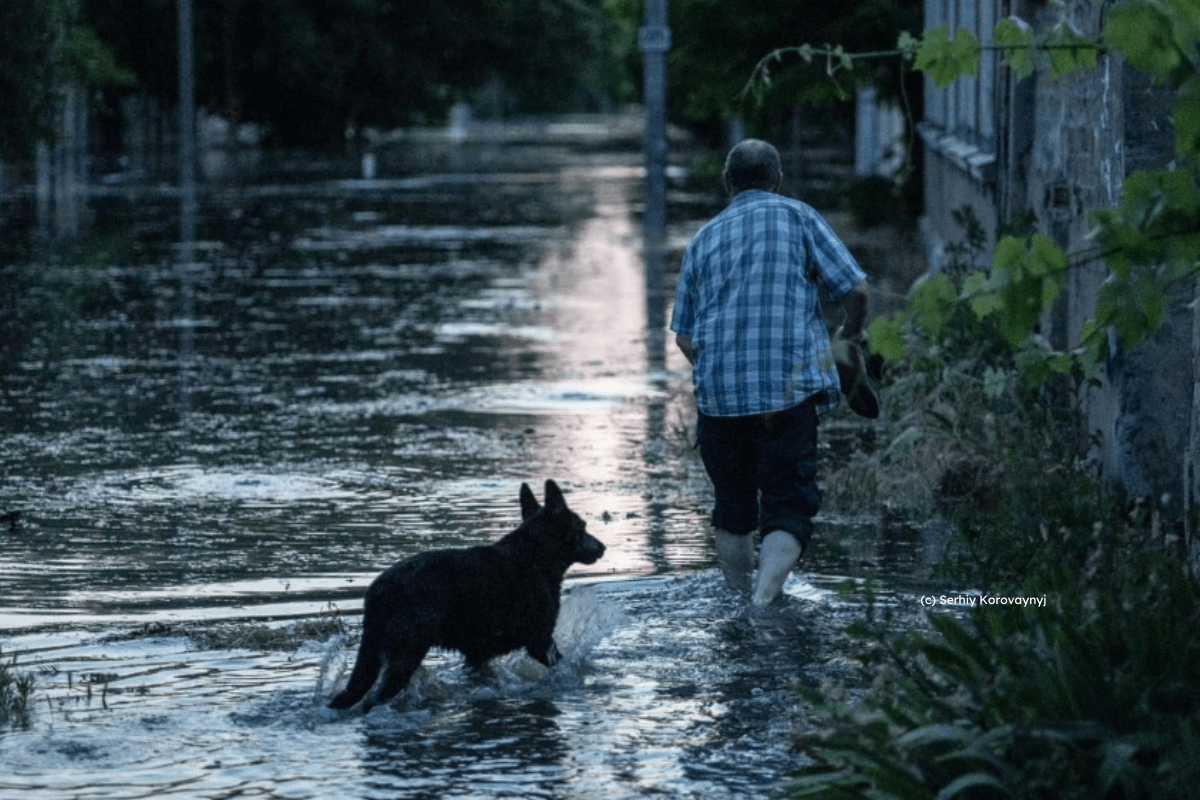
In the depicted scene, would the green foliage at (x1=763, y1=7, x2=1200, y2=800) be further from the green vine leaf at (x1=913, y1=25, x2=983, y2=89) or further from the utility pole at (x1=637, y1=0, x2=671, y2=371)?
the utility pole at (x1=637, y1=0, x2=671, y2=371)

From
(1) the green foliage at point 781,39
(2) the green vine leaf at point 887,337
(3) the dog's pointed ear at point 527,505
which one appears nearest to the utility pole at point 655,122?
(1) the green foliage at point 781,39

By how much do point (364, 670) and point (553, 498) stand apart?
2.87 ft

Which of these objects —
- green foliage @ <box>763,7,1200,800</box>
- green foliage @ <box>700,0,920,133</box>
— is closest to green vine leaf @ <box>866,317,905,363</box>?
green foliage @ <box>763,7,1200,800</box>

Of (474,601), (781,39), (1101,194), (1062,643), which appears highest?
(781,39)

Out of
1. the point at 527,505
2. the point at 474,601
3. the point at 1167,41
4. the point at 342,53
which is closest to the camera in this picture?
the point at 1167,41

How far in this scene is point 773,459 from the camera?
794 centimetres

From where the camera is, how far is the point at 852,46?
26359 mm

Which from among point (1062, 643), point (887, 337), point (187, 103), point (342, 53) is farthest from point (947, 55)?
point (342, 53)

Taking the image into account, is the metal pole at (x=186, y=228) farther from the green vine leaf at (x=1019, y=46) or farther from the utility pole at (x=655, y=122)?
the green vine leaf at (x=1019, y=46)

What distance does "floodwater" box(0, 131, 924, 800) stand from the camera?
20.1 ft

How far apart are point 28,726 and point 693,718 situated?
71.9 inches

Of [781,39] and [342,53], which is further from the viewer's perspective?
[342,53]

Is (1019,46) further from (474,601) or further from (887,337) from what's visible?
(474,601)

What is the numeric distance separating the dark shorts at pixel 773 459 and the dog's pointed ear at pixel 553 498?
1.08 m
